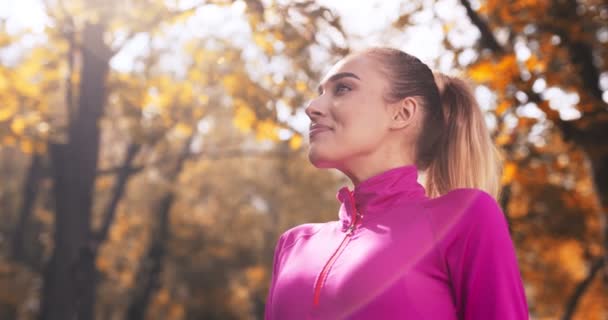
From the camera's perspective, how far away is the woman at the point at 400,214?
1544 mm

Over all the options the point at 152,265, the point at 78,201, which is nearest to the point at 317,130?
the point at 78,201

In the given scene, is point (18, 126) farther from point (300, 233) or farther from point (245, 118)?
point (300, 233)

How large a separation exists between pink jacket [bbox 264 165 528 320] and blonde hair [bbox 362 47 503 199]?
0.47ft

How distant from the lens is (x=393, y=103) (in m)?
1.91

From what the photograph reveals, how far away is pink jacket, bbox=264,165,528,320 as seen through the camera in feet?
4.97

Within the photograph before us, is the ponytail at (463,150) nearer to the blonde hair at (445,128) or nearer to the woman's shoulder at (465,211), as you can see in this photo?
the blonde hair at (445,128)

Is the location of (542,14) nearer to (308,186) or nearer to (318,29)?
(318,29)

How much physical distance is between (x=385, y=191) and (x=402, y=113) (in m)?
0.24

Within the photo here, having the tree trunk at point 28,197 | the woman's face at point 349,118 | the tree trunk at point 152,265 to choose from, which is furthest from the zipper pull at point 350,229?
the tree trunk at point 28,197

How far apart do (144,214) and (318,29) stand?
16.2 m

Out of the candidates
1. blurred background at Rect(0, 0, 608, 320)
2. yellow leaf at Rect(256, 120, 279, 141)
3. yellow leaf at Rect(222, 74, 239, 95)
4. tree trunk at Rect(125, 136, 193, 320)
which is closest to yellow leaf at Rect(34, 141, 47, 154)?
blurred background at Rect(0, 0, 608, 320)

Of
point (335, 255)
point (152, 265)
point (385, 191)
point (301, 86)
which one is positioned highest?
point (385, 191)

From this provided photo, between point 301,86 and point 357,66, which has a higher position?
point 357,66

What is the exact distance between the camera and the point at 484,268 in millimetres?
1507
